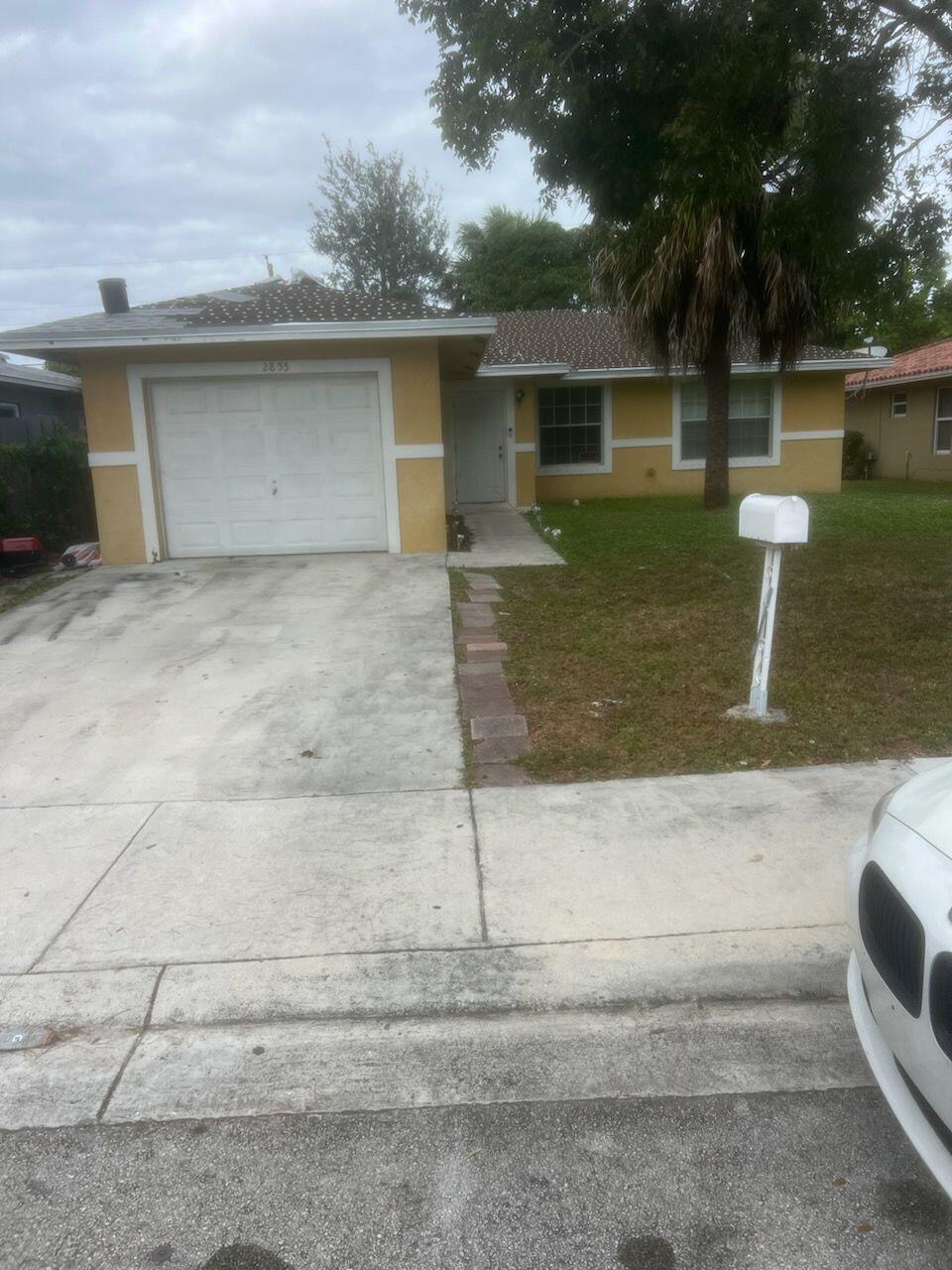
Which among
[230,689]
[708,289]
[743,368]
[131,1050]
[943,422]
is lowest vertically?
[131,1050]

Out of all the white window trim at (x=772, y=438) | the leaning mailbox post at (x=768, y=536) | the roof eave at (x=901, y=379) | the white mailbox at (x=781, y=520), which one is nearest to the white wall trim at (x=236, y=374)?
the leaning mailbox post at (x=768, y=536)

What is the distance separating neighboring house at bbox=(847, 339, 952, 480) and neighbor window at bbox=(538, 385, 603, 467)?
7433 mm

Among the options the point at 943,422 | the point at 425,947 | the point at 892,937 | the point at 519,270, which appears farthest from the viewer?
the point at 519,270

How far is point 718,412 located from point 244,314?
25.9ft

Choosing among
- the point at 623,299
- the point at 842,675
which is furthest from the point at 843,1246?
the point at 623,299

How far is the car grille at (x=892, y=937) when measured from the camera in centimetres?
242

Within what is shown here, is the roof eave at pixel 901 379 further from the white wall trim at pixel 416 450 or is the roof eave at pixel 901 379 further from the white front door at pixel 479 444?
the white wall trim at pixel 416 450

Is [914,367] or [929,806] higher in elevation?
[914,367]

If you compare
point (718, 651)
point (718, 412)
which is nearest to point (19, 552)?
point (718, 651)

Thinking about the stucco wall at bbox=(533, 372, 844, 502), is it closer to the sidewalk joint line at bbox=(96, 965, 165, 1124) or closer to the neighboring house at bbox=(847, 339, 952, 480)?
the neighboring house at bbox=(847, 339, 952, 480)

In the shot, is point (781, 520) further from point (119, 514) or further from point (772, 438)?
point (772, 438)

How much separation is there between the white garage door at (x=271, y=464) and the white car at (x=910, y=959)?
10.3 meters

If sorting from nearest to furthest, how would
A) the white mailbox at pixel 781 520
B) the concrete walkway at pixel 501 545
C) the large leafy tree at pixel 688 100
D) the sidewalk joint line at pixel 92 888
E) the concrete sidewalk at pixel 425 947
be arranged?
the concrete sidewalk at pixel 425 947, the sidewalk joint line at pixel 92 888, the white mailbox at pixel 781 520, the large leafy tree at pixel 688 100, the concrete walkway at pixel 501 545

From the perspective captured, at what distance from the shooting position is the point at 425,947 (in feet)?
12.9
